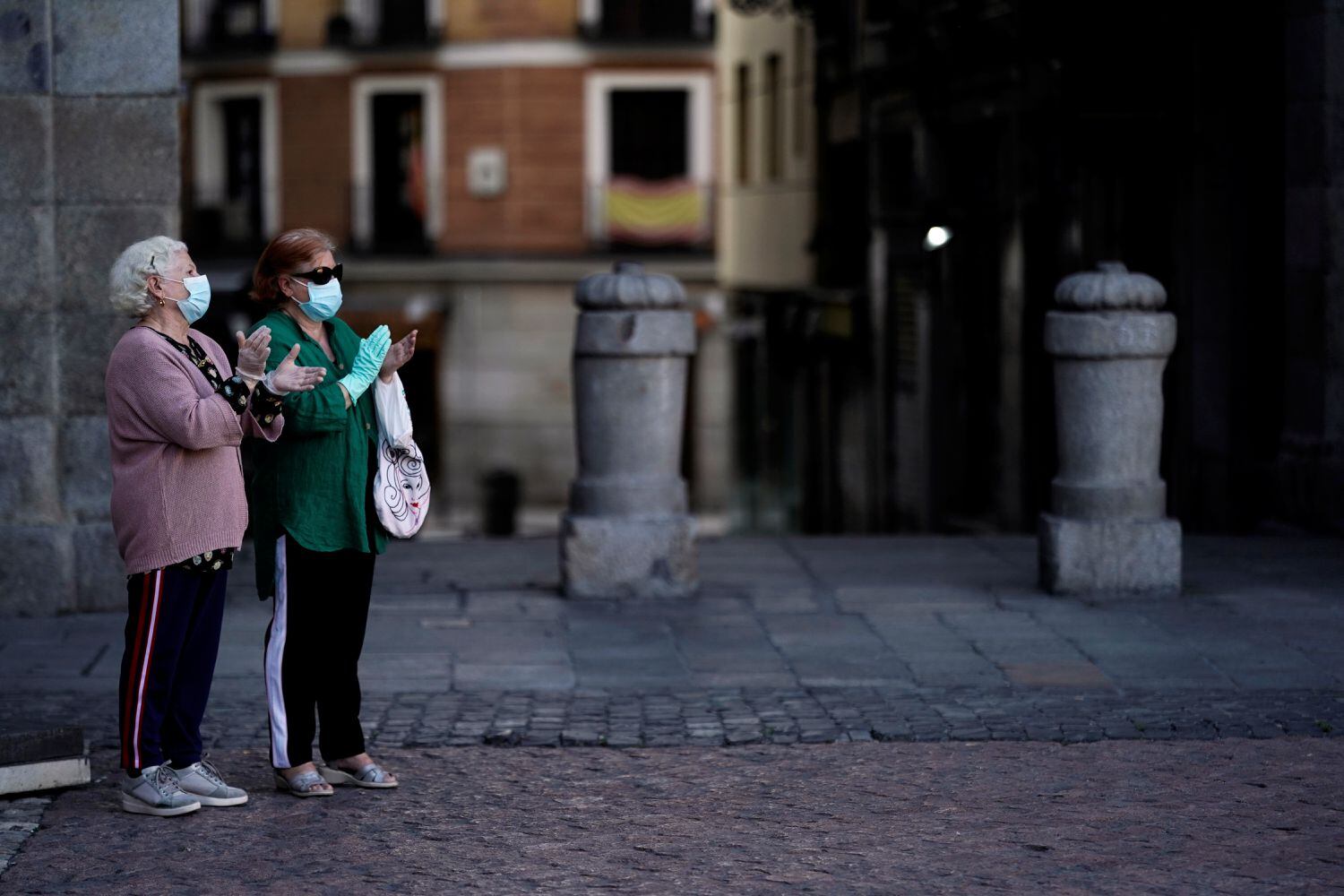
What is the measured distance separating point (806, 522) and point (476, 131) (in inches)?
359

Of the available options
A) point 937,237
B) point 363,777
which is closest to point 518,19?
point 937,237

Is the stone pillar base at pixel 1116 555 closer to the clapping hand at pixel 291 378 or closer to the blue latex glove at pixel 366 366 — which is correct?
the blue latex glove at pixel 366 366

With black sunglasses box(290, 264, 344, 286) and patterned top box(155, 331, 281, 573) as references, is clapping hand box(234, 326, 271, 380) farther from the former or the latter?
black sunglasses box(290, 264, 344, 286)

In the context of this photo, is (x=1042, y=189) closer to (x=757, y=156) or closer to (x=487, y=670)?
(x=487, y=670)

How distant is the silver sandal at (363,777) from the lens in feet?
21.7

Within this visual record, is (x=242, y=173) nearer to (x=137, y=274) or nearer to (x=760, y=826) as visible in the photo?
(x=137, y=274)

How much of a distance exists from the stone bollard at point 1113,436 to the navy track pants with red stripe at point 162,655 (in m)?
4.82

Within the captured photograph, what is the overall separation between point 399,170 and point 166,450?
2744cm

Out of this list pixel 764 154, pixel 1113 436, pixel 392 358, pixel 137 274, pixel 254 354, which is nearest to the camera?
pixel 254 354

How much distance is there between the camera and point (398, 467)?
6.48 meters

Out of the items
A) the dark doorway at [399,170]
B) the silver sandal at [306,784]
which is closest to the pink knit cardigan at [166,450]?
the silver sandal at [306,784]

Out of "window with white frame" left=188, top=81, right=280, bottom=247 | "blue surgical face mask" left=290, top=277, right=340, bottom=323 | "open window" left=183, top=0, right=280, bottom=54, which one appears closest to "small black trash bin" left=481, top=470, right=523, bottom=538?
"window with white frame" left=188, top=81, right=280, bottom=247

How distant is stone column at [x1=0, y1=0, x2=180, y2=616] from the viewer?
9.78 metres

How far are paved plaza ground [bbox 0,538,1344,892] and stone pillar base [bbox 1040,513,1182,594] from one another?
10 cm
